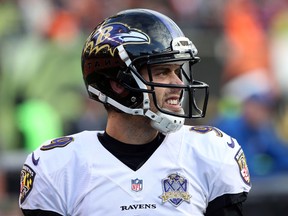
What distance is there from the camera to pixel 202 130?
4281 mm

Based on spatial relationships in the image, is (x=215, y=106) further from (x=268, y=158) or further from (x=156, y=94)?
(x=156, y=94)

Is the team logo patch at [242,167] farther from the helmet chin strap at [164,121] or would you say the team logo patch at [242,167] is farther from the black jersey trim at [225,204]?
the helmet chin strap at [164,121]

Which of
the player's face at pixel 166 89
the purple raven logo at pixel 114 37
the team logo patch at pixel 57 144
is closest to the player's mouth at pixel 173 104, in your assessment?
the player's face at pixel 166 89

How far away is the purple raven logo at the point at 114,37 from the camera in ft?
13.7

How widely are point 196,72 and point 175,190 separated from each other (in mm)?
6523

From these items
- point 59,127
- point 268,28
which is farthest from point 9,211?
point 268,28

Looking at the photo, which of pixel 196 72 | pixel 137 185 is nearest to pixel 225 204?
pixel 137 185

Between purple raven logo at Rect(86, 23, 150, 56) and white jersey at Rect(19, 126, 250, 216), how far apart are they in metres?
0.45

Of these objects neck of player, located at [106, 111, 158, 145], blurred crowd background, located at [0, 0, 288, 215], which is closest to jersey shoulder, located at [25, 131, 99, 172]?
neck of player, located at [106, 111, 158, 145]

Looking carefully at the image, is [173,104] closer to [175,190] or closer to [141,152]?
[141,152]

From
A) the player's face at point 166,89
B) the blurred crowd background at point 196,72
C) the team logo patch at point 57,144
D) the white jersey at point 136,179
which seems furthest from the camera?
the blurred crowd background at point 196,72

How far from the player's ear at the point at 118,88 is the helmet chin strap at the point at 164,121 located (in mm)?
157

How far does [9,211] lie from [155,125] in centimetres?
386

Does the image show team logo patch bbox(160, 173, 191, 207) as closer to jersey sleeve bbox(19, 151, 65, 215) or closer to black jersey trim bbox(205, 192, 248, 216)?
black jersey trim bbox(205, 192, 248, 216)
